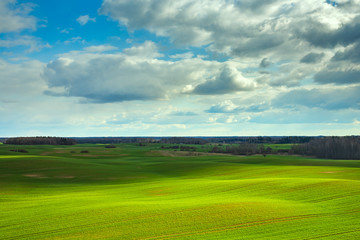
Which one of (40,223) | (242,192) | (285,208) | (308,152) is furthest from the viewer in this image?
(308,152)

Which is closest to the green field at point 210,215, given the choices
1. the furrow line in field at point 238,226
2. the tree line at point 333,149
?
the furrow line in field at point 238,226

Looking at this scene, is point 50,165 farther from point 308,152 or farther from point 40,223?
point 308,152

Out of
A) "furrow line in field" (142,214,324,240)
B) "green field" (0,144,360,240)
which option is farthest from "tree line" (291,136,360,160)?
"furrow line in field" (142,214,324,240)

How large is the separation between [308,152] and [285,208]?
13511 cm

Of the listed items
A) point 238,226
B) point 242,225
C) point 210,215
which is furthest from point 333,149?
point 238,226

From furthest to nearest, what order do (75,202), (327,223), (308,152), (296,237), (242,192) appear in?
(308,152)
(242,192)
(75,202)
(327,223)
(296,237)

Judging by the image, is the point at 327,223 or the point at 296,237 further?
the point at 327,223

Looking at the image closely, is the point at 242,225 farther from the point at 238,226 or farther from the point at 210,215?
the point at 210,215

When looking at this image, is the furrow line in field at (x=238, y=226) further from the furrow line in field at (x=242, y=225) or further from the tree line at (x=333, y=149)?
the tree line at (x=333, y=149)

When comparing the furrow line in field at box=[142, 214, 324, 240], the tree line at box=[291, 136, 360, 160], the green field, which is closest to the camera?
the furrow line in field at box=[142, 214, 324, 240]

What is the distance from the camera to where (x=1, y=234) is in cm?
2083

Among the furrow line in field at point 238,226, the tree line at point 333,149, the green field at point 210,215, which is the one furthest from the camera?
the tree line at point 333,149

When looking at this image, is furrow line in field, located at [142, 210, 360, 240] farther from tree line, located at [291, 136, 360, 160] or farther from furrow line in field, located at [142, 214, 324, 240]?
tree line, located at [291, 136, 360, 160]

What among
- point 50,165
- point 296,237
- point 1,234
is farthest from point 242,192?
point 50,165
